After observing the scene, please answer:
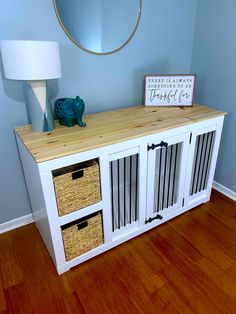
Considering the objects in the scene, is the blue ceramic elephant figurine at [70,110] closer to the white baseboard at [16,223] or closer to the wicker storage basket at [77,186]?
the wicker storage basket at [77,186]

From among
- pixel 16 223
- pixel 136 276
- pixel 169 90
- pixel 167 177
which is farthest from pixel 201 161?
pixel 16 223

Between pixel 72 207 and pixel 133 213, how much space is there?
0.51 meters

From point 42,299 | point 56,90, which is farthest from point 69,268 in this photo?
point 56,90

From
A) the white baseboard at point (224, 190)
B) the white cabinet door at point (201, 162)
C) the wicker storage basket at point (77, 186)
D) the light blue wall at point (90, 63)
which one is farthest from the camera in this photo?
the white baseboard at point (224, 190)

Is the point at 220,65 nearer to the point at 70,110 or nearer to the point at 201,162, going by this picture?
the point at 201,162

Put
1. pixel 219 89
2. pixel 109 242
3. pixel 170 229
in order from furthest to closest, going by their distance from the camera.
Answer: pixel 219 89 → pixel 170 229 → pixel 109 242

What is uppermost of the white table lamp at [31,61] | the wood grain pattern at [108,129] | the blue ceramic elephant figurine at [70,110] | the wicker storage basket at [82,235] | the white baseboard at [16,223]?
the white table lamp at [31,61]

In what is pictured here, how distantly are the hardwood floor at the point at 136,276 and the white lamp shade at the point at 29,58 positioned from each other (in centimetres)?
112

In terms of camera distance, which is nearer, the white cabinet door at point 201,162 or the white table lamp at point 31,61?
the white table lamp at point 31,61

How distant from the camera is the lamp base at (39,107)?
1.25 metres

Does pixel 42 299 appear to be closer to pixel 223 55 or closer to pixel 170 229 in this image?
pixel 170 229

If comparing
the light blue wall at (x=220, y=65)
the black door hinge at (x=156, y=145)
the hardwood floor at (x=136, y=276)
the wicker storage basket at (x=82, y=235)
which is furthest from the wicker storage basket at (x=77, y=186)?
the light blue wall at (x=220, y=65)

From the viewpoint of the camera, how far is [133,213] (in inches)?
62.9

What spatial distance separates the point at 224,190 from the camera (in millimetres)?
2059
